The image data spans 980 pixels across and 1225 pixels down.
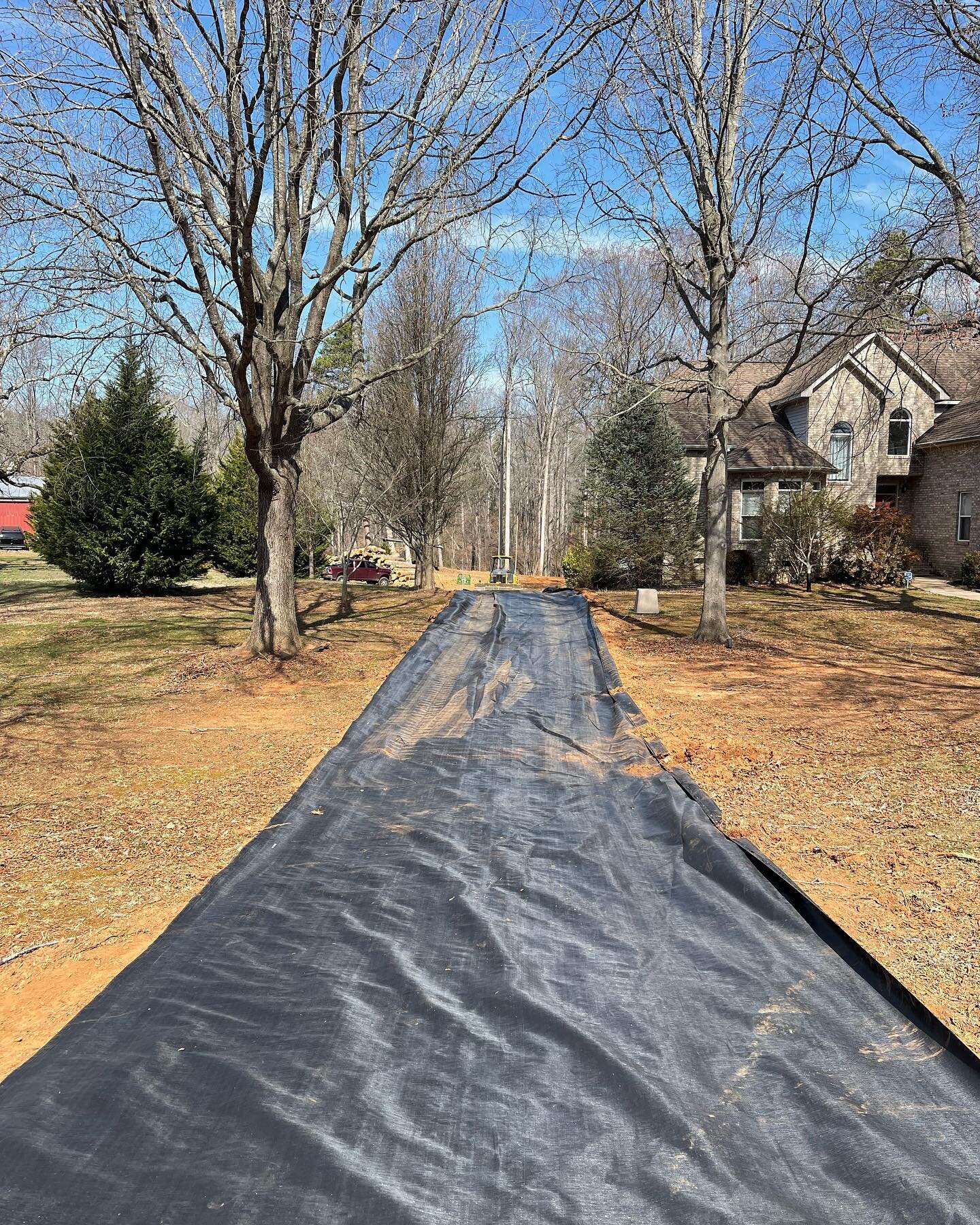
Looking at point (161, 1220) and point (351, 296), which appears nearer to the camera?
point (161, 1220)

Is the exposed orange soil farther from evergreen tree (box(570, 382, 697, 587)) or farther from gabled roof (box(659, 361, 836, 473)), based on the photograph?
gabled roof (box(659, 361, 836, 473))

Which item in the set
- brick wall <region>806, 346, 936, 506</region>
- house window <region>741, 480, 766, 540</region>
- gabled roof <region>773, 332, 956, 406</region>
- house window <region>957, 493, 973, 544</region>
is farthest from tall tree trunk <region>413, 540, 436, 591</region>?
house window <region>957, 493, 973, 544</region>

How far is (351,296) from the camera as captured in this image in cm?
1010

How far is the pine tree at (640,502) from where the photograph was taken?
64.6 ft

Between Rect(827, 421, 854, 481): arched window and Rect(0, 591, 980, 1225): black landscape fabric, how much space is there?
21.2 meters

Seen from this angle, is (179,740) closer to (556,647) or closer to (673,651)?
(556,647)

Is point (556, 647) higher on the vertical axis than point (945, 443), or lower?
lower

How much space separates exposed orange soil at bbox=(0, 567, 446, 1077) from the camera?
12.3ft

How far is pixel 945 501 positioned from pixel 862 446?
2.64 m

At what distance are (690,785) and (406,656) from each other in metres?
4.71

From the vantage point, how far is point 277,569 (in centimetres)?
986

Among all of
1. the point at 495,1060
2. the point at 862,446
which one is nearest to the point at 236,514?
the point at 862,446

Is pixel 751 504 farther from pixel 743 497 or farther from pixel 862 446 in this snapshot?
pixel 862 446

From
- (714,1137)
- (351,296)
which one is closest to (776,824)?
(714,1137)
